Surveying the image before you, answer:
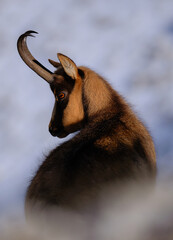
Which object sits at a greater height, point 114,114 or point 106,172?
point 114,114

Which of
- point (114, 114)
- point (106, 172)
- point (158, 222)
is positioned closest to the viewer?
point (158, 222)

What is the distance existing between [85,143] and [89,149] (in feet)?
0.88

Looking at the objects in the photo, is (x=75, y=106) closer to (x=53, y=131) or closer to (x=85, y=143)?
(x=53, y=131)

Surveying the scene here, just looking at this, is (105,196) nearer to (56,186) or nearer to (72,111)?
(56,186)

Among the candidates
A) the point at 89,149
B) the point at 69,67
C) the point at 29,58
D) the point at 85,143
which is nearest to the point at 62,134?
the point at 69,67

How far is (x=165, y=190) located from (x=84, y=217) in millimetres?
937

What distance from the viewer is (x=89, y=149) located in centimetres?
527

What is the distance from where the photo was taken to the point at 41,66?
26.7 ft

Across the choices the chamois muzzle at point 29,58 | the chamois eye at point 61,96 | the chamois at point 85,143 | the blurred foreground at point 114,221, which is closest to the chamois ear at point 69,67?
the chamois at point 85,143

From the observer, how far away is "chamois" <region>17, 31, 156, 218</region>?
4.56m

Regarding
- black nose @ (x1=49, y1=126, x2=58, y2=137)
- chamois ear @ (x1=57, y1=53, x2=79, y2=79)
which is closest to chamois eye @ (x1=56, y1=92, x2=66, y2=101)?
chamois ear @ (x1=57, y1=53, x2=79, y2=79)

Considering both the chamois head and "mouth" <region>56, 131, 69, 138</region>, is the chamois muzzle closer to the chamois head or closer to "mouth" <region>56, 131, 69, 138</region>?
the chamois head

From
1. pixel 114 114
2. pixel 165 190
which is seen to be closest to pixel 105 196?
pixel 165 190

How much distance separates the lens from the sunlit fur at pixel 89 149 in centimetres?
452
